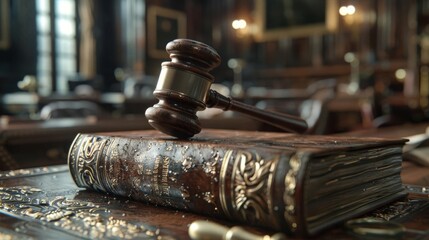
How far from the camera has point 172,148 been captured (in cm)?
55

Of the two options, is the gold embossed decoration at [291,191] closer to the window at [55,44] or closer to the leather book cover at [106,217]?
the leather book cover at [106,217]

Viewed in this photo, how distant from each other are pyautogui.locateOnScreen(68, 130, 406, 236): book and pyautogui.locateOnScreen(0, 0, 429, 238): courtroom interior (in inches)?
139

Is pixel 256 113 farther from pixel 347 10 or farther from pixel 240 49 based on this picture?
pixel 240 49

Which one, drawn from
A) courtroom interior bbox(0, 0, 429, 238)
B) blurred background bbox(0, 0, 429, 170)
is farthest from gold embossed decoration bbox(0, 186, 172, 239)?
blurred background bbox(0, 0, 429, 170)

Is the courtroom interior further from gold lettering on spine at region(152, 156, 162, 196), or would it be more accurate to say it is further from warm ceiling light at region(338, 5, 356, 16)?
gold lettering on spine at region(152, 156, 162, 196)

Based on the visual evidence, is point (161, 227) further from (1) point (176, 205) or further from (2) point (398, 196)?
(2) point (398, 196)

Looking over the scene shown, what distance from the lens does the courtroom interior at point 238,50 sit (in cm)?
562

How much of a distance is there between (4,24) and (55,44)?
926 millimetres

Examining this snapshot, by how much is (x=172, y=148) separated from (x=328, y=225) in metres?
0.20

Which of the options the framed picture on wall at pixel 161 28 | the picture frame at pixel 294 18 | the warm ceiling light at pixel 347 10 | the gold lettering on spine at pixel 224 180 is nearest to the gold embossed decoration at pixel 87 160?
the gold lettering on spine at pixel 224 180

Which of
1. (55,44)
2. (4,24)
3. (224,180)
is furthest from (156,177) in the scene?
(55,44)

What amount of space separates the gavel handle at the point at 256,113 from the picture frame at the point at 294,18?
7.55 m

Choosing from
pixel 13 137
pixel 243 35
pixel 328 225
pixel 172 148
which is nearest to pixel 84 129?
pixel 13 137

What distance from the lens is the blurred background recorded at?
589cm
